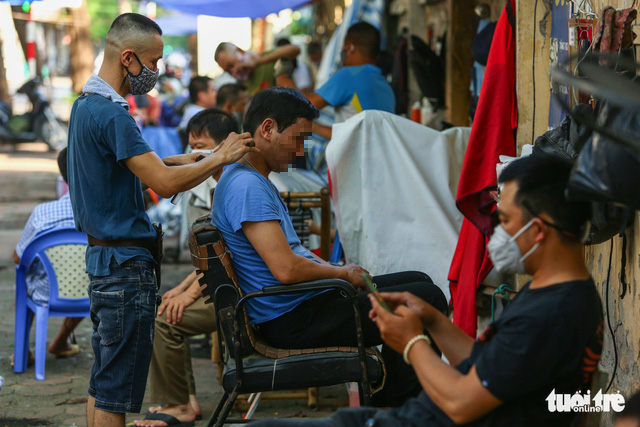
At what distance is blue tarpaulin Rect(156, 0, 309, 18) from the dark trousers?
6.80 m

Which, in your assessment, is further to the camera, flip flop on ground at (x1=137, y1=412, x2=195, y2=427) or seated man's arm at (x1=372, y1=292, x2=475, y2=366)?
flip flop on ground at (x1=137, y1=412, x2=195, y2=427)

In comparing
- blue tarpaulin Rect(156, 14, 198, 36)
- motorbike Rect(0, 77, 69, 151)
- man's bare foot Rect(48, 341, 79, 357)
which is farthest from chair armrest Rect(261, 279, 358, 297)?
blue tarpaulin Rect(156, 14, 198, 36)

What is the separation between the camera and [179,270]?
834 centimetres

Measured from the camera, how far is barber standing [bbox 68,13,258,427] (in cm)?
309

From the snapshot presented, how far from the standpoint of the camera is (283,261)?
3193 mm

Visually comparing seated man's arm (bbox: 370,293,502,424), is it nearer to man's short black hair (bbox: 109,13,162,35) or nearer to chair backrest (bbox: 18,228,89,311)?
man's short black hair (bbox: 109,13,162,35)

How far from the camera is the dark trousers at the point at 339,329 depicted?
337 centimetres

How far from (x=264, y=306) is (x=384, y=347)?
1.94 feet

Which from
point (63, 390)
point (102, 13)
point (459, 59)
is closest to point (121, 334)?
point (63, 390)

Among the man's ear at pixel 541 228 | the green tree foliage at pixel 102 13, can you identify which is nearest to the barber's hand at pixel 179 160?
the man's ear at pixel 541 228

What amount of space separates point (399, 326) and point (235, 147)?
4.15 feet

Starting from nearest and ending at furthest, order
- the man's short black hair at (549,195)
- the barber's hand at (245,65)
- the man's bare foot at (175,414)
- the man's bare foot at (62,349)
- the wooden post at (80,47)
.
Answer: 1. the man's short black hair at (549,195)
2. the man's bare foot at (175,414)
3. the man's bare foot at (62,349)
4. the barber's hand at (245,65)
5. the wooden post at (80,47)

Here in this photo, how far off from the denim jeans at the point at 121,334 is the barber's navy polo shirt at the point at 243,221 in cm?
39

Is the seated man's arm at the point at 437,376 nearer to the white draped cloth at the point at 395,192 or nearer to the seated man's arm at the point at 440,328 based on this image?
the seated man's arm at the point at 440,328
